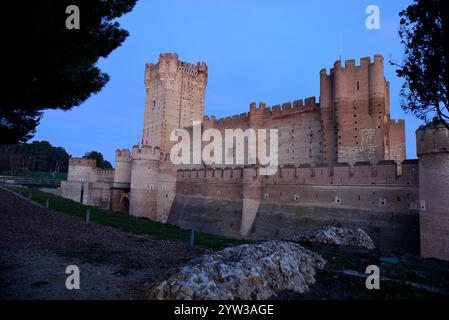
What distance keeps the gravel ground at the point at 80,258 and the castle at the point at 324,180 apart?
35.3ft

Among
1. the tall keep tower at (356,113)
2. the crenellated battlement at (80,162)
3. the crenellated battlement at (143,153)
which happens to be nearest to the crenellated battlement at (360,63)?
the tall keep tower at (356,113)

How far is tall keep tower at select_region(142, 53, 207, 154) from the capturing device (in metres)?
39.2

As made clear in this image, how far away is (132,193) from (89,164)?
15019 millimetres

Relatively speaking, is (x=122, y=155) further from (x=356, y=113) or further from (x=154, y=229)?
(x=356, y=113)

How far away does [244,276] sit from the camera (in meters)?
5.23

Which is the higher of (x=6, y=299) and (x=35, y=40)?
(x=35, y=40)

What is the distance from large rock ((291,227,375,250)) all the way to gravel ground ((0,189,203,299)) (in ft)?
13.6

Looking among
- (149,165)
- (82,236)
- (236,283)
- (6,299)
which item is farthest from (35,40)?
(149,165)

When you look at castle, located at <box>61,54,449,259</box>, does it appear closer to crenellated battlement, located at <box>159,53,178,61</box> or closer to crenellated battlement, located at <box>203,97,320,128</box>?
crenellated battlement, located at <box>203,97,320,128</box>

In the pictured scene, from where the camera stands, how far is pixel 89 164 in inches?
1585

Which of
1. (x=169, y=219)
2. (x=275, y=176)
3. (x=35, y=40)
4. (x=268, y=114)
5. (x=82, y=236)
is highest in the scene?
(x=268, y=114)

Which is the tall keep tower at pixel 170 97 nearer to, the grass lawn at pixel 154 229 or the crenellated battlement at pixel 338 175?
the crenellated battlement at pixel 338 175

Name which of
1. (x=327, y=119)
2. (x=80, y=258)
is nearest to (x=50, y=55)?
(x=80, y=258)
